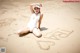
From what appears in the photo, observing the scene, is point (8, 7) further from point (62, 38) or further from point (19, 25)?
point (62, 38)

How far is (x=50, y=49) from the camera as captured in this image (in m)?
1.54

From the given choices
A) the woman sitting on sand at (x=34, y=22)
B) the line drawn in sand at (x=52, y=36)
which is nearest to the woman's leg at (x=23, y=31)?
the woman sitting on sand at (x=34, y=22)

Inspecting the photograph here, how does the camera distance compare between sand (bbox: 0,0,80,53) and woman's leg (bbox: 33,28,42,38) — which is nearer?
sand (bbox: 0,0,80,53)

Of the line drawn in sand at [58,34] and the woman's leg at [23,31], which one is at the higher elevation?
the woman's leg at [23,31]

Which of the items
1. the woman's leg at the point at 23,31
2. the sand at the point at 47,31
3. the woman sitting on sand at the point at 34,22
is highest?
the woman sitting on sand at the point at 34,22

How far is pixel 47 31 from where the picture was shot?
191 cm

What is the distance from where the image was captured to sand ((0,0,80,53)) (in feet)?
5.16

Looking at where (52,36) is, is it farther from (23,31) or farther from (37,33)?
(23,31)

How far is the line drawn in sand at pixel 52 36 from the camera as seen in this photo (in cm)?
161

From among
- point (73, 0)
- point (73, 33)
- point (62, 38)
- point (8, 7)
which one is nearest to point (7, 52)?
point (62, 38)

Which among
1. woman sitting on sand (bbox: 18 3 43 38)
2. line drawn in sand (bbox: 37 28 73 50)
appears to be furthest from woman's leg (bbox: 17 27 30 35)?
line drawn in sand (bbox: 37 28 73 50)

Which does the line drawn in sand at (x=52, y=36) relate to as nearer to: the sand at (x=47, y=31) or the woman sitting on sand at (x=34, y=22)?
the sand at (x=47, y=31)

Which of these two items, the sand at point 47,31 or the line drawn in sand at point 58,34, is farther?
the line drawn in sand at point 58,34

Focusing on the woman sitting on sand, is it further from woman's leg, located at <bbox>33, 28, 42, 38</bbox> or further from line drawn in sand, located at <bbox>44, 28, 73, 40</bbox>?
line drawn in sand, located at <bbox>44, 28, 73, 40</bbox>
